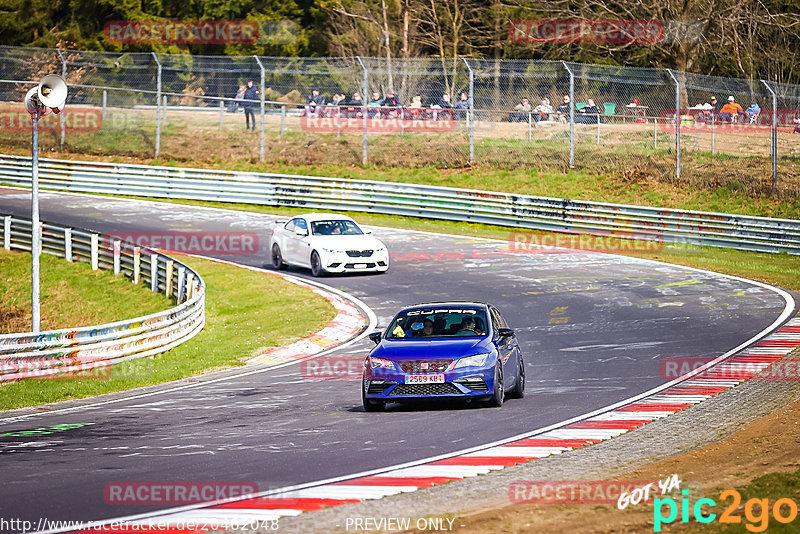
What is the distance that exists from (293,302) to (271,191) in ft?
→ 44.3

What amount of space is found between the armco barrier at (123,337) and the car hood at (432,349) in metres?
6.59

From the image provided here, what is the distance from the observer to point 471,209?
3359 centimetres

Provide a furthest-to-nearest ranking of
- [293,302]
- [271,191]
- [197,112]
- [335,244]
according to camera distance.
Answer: [197,112] < [271,191] < [335,244] < [293,302]

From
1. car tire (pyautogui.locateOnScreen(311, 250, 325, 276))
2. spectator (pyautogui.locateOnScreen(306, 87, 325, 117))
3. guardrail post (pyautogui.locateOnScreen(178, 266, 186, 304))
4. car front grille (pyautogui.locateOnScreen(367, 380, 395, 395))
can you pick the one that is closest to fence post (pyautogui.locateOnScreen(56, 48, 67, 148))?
spectator (pyautogui.locateOnScreen(306, 87, 325, 117))

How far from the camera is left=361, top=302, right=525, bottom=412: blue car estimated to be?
1273cm

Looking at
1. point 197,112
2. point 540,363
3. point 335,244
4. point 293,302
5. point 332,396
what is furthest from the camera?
point 197,112

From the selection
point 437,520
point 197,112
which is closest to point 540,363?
point 437,520

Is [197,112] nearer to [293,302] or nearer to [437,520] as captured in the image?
[293,302]

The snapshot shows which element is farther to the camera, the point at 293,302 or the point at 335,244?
the point at 335,244

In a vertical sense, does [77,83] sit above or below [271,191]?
above

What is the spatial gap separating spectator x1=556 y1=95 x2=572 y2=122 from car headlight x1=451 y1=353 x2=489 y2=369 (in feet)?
74.4

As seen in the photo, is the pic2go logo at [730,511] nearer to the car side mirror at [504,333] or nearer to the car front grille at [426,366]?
the car front grille at [426,366]

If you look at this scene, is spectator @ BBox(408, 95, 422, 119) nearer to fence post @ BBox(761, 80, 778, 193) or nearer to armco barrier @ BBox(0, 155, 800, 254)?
armco barrier @ BBox(0, 155, 800, 254)

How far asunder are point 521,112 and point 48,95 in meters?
20.6
